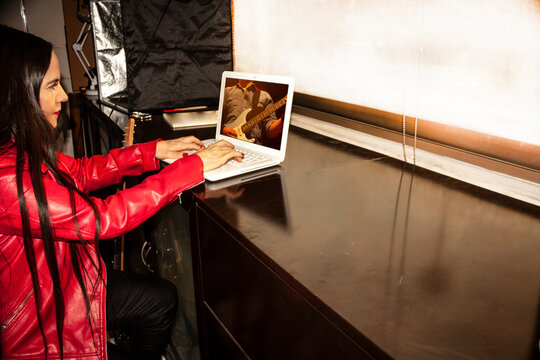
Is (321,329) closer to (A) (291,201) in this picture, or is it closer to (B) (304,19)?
(A) (291,201)

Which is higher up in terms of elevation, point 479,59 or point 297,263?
point 479,59

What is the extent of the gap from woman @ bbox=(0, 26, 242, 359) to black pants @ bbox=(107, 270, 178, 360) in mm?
178

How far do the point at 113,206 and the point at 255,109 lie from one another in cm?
54

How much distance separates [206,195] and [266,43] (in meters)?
1.02

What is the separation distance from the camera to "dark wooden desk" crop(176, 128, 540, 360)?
0.50 meters

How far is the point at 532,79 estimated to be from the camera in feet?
2.72

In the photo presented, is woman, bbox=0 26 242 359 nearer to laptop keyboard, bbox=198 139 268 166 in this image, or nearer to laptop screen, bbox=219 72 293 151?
laptop keyboard, bbox=198 139 268 166

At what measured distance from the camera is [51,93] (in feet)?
3.02

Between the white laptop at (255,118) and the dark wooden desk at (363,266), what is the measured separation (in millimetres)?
74

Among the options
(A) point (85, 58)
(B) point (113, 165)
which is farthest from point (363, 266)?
(A) point (85, 58)

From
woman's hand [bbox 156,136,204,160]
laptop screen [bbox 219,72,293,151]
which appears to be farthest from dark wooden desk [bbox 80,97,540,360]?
woman's hand [bbox 156,136,204,160]

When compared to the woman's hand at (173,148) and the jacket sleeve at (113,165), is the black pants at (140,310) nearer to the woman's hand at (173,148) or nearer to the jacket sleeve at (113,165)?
the jacket sleeve at (113,165)

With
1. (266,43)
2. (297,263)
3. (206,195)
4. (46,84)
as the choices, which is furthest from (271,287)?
(266,43)

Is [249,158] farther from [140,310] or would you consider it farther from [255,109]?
[140,310]
